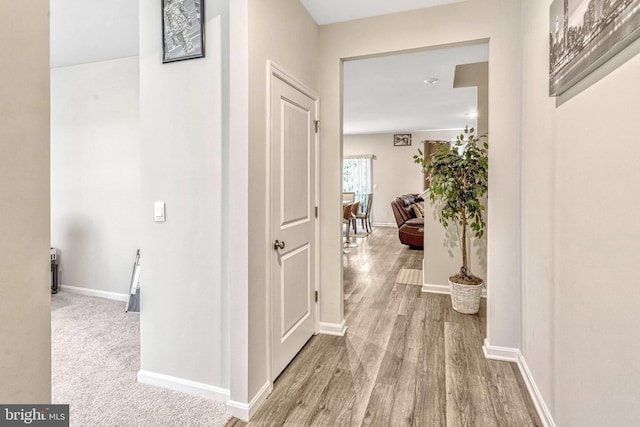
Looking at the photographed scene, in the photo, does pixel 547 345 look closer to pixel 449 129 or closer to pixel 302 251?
pixel 302 251

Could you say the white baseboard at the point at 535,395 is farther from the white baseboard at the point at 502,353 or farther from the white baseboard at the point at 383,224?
the white baseboard at the point at 383,224

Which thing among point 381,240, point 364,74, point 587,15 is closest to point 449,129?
point 381,240

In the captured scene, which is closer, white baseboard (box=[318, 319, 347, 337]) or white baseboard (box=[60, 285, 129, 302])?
white baseboard (box=[318, 319, 347, 337])

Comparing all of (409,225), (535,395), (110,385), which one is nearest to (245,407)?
(110,385)

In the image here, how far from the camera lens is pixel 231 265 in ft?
5.94

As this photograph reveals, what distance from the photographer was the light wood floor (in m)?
1.79

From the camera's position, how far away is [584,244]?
1.27 m

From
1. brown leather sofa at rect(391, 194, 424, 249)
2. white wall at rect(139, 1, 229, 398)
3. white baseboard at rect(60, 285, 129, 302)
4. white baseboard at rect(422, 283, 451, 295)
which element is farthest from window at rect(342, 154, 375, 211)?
white wall at rect(139, 1, 229, 398)

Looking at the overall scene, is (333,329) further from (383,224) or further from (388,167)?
(388,167)

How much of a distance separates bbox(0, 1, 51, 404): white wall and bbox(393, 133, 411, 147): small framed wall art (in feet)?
30.1

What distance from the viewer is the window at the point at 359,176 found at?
384 inches

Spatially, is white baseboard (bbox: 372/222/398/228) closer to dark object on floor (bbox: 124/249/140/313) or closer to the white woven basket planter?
the white woven basket planter

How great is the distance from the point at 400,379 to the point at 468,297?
1.39 m

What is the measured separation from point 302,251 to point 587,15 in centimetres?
194
